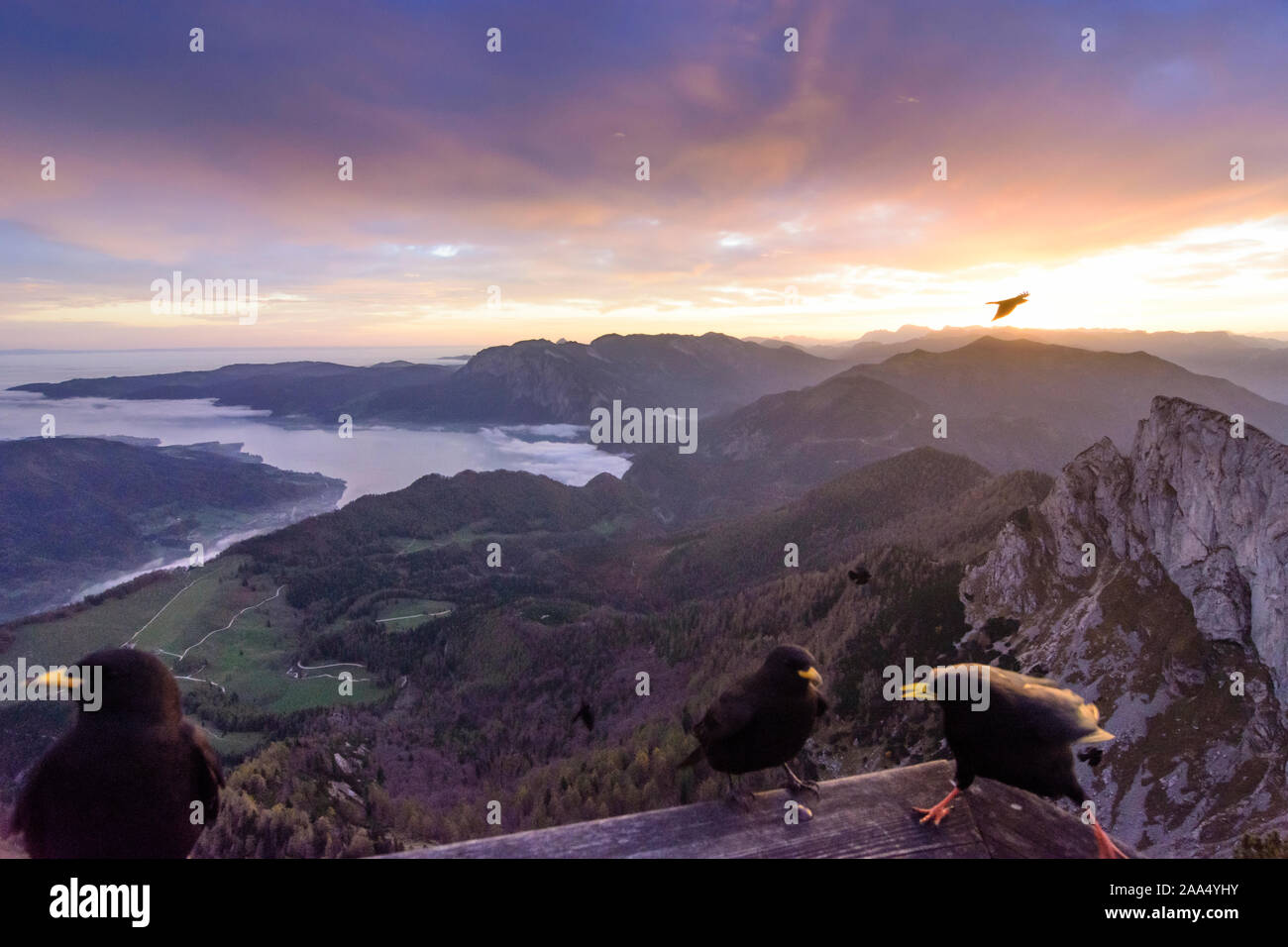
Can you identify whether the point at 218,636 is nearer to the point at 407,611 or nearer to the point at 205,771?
the point at 407,611

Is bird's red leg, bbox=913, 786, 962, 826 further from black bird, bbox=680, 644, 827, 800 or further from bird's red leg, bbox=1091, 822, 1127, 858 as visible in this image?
black bird, bbox=680, 644, 827, 800

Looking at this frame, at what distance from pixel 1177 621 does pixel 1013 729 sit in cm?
3277

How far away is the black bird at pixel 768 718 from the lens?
5043 mm

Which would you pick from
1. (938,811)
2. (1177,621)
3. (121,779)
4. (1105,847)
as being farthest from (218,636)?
(1105,847)

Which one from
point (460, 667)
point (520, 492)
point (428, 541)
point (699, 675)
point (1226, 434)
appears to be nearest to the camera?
point (1226, 434)

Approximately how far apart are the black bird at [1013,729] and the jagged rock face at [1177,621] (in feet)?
71.2

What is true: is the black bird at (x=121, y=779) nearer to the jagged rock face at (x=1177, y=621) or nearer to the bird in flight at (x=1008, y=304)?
the bird in flight at (x=1008, y=304)

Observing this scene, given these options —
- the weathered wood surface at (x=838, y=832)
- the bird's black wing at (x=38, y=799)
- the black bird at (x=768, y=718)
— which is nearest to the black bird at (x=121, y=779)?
the bird's black wing at (x=38, y=799)

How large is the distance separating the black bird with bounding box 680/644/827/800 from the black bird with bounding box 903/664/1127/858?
→ 85cm
